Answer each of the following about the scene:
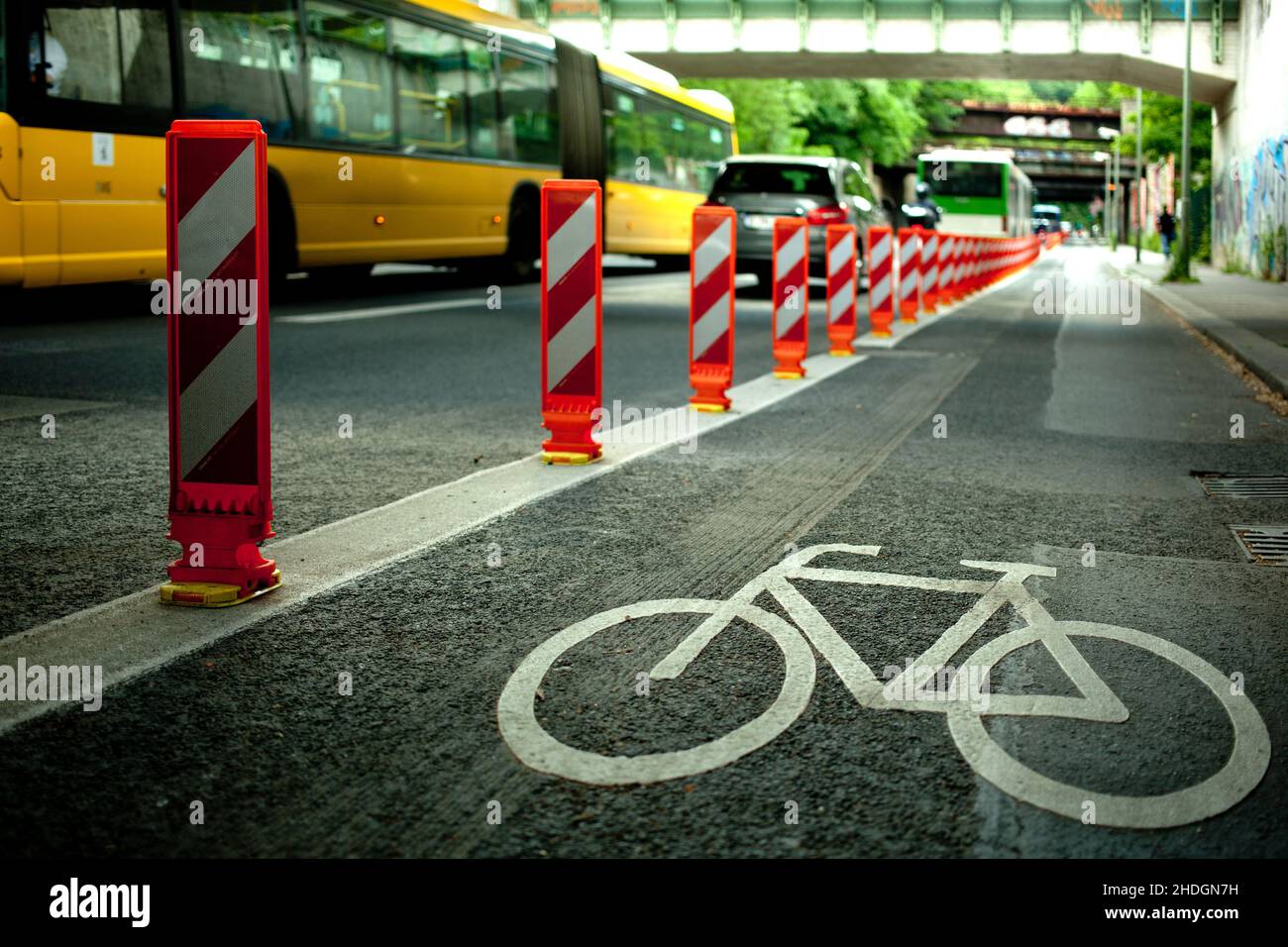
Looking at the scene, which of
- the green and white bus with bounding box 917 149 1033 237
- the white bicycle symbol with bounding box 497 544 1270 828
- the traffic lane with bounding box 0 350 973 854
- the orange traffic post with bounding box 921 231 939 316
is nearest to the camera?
the traffic lane with bounding box 0 350 973 854

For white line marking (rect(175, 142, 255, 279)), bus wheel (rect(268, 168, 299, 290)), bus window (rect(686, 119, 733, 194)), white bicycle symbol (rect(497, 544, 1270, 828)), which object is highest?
bus window (rect(686, 119, 733, 194))

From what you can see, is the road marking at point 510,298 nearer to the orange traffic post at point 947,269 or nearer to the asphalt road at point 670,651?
the orange traffic post at point 947,269

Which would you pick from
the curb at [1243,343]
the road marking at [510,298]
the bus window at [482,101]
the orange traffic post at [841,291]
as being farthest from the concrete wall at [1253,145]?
the orange traffic post at [841,291]

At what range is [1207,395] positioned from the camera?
10867 millimetres

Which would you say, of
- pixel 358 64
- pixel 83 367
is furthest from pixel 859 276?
pixel 83 367

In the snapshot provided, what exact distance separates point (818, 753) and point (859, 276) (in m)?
24.9

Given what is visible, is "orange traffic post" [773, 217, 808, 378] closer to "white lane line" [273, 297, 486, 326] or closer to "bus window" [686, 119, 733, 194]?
"white lane line" [273, 297, 486, 326]

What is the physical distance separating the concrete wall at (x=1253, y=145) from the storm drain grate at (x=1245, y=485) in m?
25.5

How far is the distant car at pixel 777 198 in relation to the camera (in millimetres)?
21422

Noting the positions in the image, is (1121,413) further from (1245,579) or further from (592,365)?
(1245,579)

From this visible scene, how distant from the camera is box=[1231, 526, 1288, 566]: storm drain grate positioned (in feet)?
17.3

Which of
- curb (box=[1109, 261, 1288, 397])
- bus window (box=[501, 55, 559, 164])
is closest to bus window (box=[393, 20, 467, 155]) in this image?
bus window (box=[501, 55, 559, 164])

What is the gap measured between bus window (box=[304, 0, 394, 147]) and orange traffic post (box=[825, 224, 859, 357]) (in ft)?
21.6
